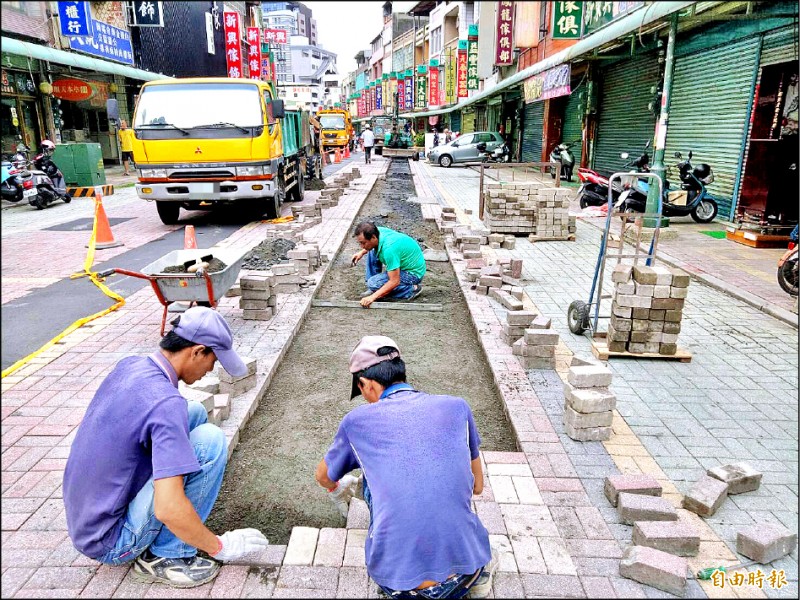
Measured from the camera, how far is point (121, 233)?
1110cm

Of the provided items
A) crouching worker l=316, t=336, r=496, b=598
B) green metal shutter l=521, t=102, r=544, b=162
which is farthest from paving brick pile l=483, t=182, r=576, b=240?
green metal shutter l=521, t=102, r=544, b=162

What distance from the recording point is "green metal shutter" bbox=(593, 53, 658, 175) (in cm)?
1417

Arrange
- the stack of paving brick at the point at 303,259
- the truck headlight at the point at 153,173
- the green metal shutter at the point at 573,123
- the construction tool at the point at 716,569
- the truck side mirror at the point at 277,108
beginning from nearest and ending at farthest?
1. the construction tool at the point at 716,569
2. the stack of paving brick at the point at 303,259
3. the truck headlight at the point at 153,173
4. the truck side mirror at the point at 277,108
5. the green metal shutter at the point at 573,123

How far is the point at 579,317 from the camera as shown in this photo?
5.89 meters

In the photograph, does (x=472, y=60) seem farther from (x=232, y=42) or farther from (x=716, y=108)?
(x=716, y=108)

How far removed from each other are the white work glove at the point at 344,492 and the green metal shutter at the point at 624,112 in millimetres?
13019

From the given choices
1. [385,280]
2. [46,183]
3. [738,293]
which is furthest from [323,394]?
[46,183]

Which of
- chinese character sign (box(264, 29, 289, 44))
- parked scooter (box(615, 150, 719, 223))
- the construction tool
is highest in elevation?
chinese character sign (box(264, 29, 289, 44))

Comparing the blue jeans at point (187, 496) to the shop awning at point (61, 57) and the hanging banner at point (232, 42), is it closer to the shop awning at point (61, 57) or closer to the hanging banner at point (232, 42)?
the shop awning at point (61, 57)

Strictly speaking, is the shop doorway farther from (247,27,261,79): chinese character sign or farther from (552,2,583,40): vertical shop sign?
(247,27,261,79): chinese character sign

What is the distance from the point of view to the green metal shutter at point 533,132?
24108mm

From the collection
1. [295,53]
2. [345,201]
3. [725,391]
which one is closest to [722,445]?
[725,391]

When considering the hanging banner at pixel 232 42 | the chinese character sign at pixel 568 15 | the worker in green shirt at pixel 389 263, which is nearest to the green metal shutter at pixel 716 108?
the chinese character sign at pixel 568 15

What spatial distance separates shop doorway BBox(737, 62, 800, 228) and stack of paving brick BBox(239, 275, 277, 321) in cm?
798
